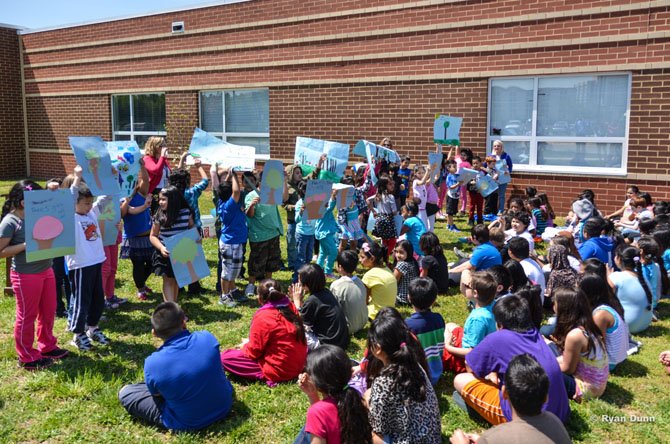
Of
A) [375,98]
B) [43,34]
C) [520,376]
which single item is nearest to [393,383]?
[520,376]

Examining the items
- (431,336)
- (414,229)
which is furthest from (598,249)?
(431,336)

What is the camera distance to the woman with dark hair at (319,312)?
540cm

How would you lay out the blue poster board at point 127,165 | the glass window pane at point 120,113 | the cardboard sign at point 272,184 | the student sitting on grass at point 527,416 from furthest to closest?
the glass window pane at point 120,113, the blue poster board at point 127,165, the cardboard sign at point 272,184, the student sitting on grass at point 527,416

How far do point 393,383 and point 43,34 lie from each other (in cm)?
2202

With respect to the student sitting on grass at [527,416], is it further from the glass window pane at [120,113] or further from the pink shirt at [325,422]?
the glass window pane at [120,113]

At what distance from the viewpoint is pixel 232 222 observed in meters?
7.09

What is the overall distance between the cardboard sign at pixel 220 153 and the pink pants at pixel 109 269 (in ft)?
4.95

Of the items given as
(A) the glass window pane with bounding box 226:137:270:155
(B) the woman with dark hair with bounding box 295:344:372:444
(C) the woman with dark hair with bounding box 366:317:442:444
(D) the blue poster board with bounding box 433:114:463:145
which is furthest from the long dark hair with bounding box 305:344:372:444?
(A) the glass window pane with bounding box 226:137:270:155

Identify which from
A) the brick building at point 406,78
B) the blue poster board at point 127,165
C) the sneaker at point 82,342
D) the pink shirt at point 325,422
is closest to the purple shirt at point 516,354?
the pink shirt at point 325,422

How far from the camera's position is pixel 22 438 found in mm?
4230

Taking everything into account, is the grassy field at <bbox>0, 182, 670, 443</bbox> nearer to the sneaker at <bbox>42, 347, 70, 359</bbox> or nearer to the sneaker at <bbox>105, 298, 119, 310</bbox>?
the sneaker at <bbox>42, 347, 70, 359</bbox>

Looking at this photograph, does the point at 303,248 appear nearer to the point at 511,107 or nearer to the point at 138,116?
the point at 511,107

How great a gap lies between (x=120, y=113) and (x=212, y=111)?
4.26 m

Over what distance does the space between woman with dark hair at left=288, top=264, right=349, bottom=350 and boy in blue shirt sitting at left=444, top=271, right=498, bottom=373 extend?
3.28ft
